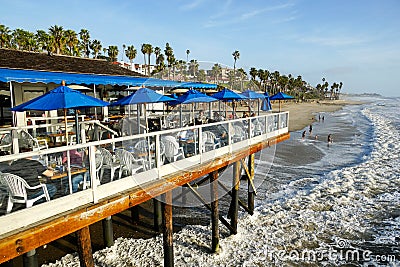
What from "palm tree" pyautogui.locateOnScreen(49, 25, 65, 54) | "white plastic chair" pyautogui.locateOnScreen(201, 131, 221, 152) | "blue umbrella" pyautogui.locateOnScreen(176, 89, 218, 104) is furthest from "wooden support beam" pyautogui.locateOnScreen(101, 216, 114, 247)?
"palm tree" pyautogui.locateOnScreen(49, 25, 65, 54)

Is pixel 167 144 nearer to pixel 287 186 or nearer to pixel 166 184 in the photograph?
pixel 166 184

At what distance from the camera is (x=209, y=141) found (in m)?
7.99

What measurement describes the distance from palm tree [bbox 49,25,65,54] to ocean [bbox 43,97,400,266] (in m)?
32.6

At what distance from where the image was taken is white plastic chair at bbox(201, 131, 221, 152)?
773 centimetres

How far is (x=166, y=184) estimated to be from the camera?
623cm

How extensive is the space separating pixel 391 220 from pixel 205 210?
6937 mm

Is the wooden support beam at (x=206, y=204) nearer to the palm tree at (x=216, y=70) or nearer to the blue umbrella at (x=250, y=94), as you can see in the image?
the palm tree at (x=216, y=70)

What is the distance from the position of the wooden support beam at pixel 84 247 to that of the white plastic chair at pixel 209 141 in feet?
11.8

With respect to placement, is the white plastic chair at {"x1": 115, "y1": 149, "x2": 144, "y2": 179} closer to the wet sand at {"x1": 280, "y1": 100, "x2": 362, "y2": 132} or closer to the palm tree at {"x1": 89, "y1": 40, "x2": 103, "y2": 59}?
the wet sand at {"x1": 280, "y1": 100, "x2": 362, "y2": 132}

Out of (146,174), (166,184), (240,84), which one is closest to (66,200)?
(146,174)

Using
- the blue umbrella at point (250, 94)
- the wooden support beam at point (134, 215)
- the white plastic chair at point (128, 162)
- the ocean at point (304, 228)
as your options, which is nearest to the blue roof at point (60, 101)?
the white plastic chair at point (128, 162)

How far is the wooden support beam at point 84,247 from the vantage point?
4.98 m

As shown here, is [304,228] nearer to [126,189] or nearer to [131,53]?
[126,189]

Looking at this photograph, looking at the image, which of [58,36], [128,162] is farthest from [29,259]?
[58,36]
